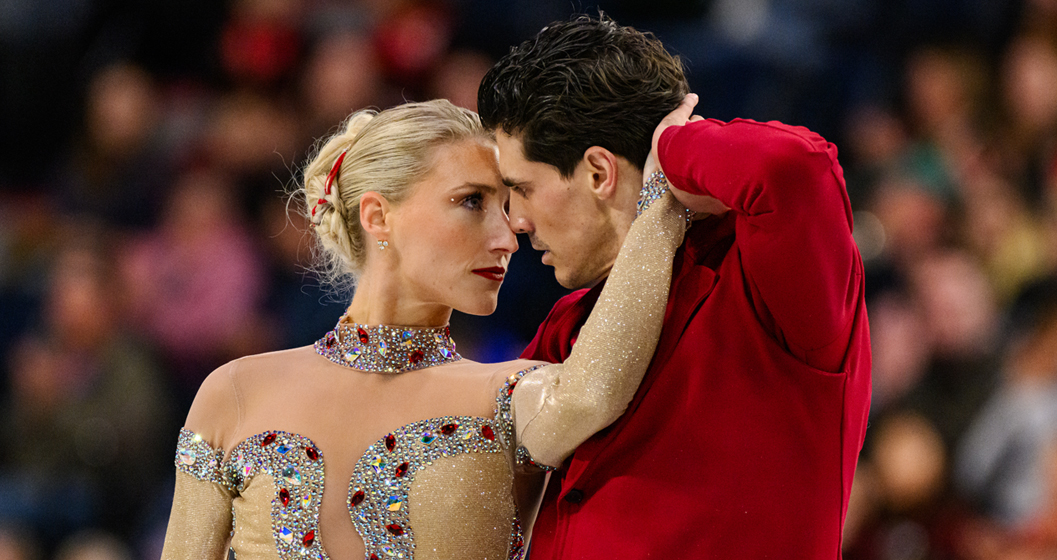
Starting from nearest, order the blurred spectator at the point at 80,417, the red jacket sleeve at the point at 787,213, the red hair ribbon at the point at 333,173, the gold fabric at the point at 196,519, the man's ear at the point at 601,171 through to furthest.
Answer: the red jacket sleeve at the point at 787,213, the man's ear at the point at 601,171, the gold fabric at the point at 196,519, the red hair ribbon at the point at 333,173, the blurred spectator at the point at 80,417

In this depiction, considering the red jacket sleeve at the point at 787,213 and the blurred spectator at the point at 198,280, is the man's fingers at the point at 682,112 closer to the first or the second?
the red jacket sleeve at the point at 787,213

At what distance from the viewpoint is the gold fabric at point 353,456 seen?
1887mm

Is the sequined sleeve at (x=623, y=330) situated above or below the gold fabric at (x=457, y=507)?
above

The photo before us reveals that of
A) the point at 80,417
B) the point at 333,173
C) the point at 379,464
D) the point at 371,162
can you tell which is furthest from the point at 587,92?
the point at 80,417

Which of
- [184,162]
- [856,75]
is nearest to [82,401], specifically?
[184,162]

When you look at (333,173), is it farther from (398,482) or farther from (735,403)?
(735,403)

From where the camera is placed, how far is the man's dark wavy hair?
1773mm

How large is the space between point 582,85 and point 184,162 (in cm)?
301

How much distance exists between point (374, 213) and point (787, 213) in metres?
0.91

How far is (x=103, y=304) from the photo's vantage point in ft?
14.0

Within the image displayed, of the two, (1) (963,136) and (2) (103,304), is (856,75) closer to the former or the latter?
(1) (963,136)

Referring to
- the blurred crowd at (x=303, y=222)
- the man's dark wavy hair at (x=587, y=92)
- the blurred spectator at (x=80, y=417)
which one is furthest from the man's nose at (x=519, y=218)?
the blurred spectator at (x=80, y=417)

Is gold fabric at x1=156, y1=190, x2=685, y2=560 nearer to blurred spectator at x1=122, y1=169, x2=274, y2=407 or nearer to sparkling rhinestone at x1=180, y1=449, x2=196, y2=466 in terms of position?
sparkling rhinestone at x1=180, y1=449, x2=196, y2=466

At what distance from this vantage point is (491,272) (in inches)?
81.0
